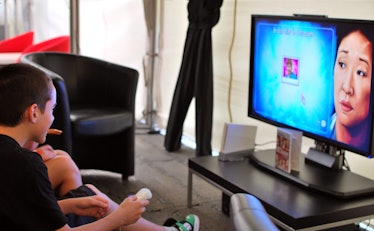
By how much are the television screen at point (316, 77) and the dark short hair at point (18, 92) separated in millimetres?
1691

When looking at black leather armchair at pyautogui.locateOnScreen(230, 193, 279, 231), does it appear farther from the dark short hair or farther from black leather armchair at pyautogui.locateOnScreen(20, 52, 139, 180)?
black leather armchair at pyautogui.locateOnScreen(20, 52, 139, 180)

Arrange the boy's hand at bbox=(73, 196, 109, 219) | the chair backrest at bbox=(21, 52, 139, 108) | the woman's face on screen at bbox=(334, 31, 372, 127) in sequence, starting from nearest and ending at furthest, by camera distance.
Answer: the boy's hand at bbox=(73, 196, 109, 219), the woman's face on screen at bbox=(334, 31, 372, 127), the chair backrest at bbox=(21, 52, 139, 108)

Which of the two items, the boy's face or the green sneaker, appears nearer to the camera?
the boy's face

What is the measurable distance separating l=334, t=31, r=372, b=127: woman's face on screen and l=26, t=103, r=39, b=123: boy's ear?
1704 millimetres

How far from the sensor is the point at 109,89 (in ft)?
13.6

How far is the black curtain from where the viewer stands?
4547mm

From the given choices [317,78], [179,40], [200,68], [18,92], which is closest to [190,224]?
[317,78]

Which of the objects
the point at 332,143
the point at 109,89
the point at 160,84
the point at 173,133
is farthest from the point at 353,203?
the point at 160,84

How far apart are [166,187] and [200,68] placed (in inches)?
44.1

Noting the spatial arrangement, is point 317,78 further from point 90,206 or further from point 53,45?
point 53,45

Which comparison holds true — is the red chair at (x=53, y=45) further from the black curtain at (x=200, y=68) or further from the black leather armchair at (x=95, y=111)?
the black curtain at (x=200, y=68)

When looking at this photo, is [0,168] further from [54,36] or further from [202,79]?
[54,36]

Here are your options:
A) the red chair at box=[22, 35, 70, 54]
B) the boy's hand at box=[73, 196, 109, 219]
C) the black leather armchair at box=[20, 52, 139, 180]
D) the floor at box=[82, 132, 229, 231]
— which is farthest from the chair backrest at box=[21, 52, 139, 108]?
the boy's hand at box=[73, 196, 109, 219]

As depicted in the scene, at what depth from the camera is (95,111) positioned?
3.92 m
